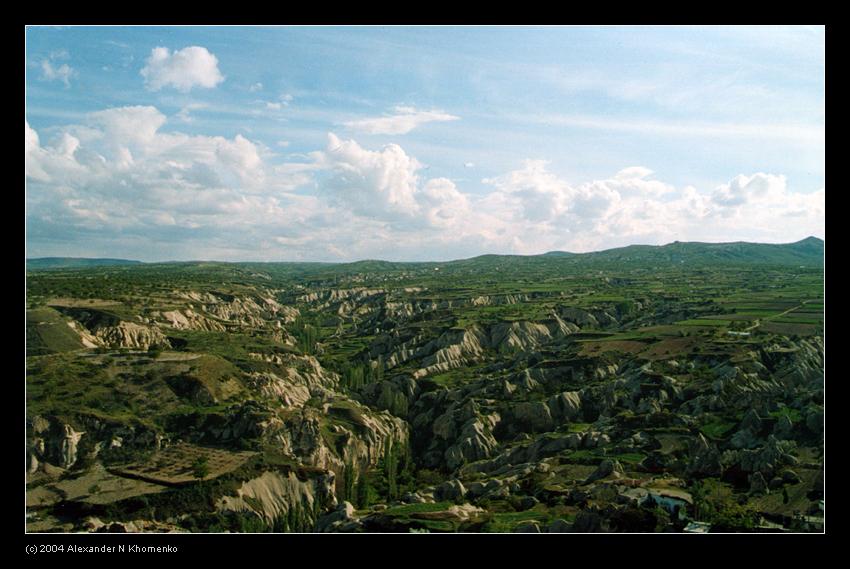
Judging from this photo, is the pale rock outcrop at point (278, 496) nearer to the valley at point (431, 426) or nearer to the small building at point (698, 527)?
the valley at point (431, 426)

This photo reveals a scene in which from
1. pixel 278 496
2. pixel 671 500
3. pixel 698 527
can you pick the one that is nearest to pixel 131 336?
pixel 278 496

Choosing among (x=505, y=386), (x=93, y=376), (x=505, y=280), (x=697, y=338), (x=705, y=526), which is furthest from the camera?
(x=505, y=280)

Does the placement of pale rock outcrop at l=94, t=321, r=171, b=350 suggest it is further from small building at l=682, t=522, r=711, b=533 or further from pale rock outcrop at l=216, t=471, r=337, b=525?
small building at l=682, t=522, r=711, b=533

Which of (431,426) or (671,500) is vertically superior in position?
(671,500)

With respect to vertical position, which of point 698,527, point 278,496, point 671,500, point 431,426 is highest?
point 671,500

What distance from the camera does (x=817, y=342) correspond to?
176ft

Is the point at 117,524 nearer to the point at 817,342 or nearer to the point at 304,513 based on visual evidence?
the point at 304,513

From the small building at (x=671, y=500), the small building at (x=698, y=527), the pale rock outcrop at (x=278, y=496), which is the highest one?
the small building at (x=671, y=500)

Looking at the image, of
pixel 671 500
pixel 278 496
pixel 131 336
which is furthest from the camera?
pixel 131 336

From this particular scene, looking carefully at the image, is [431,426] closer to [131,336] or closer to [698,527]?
[698,527]

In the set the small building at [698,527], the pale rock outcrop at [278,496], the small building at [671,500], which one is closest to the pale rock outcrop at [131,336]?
the pale rock outcrop at [278,496]

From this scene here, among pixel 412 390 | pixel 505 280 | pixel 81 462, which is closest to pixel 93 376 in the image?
pixel 81 462

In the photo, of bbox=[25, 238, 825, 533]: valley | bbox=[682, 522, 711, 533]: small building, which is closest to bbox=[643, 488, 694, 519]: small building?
bbox=[25, 238, 825, 533]: valley
